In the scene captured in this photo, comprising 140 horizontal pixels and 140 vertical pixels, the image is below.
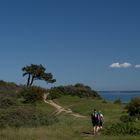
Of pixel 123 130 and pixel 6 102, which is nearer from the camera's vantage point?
pixel 123 130

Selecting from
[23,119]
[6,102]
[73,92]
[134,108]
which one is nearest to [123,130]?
[23,119]

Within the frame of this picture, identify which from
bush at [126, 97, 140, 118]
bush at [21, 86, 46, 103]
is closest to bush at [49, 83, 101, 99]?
bush at [21, 86, 46, 103]

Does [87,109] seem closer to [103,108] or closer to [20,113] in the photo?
[103,108]

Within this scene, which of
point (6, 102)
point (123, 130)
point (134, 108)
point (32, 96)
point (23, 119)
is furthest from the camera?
point (32, 96)

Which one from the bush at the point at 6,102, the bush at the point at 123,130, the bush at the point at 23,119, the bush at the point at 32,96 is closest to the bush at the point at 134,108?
the bush at the point at 23,119

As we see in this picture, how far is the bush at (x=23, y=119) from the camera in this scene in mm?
31853

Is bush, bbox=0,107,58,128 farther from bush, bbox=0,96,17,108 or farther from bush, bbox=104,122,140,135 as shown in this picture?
bush, bbox=0,96,17,108

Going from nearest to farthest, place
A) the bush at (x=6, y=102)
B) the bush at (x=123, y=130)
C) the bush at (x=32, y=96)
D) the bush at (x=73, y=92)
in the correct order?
the bush at (x=123, y=130), the bush at (x=6, y=102), the bush at (x=32, y=96), the bush at (x=73, y=92)

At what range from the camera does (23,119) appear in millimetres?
33469

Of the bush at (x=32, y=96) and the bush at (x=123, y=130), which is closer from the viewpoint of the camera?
the bush at (x=123, y=130)

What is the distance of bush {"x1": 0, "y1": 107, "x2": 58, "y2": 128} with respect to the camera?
105ft

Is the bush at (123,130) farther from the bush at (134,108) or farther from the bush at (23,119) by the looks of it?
the bush at (134,108)

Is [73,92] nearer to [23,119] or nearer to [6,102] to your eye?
[6,102]

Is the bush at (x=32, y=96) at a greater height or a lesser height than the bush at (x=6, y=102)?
greater
